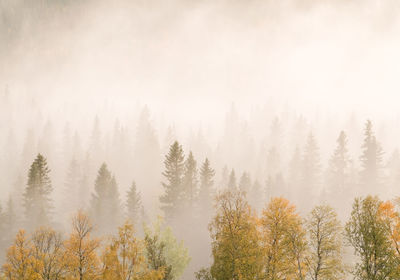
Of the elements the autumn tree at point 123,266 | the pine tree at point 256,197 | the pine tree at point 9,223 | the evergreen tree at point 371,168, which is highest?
the evergreen tree at point 371,168

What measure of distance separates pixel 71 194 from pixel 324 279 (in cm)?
6845

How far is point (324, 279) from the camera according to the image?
22406 mm

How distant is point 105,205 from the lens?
52.3m

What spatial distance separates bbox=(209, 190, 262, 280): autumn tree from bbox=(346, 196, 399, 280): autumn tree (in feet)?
23.0

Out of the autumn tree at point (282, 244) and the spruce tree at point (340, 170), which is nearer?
the autumn tree at point (282, 244)

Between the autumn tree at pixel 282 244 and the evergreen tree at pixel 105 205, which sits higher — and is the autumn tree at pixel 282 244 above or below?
below

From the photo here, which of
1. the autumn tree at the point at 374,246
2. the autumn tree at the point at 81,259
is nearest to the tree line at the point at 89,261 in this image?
the autumn tree at the point at 81,259

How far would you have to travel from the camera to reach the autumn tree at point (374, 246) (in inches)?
666

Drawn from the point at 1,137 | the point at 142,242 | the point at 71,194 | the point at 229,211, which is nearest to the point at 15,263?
the point at 142,242

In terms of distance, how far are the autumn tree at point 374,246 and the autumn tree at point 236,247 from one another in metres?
7.02

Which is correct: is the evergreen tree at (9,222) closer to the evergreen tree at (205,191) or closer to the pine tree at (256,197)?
the evergreen tree at (205,191)

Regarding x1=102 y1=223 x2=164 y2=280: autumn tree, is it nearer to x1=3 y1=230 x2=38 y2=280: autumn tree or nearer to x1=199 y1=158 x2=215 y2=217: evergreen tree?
x1=3 y1=230 x2=38 y2=280: autumn tree

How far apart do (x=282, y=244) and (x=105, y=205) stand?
4106cm

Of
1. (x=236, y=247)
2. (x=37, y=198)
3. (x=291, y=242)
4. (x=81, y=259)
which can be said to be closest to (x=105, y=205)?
(x=37, y=198)
